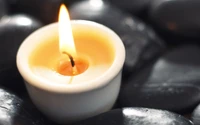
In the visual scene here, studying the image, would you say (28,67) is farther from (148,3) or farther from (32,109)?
(148,3)

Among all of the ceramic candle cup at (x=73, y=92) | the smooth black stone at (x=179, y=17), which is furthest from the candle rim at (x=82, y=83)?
the smooth black stone at (x=179, y=17)

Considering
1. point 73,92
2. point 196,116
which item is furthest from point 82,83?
point 196,116

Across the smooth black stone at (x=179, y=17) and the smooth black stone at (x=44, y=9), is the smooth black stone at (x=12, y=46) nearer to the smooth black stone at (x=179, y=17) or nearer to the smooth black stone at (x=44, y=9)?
the smooth black stone at (x=44, y=9)

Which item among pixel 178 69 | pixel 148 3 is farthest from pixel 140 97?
pixel 148 3

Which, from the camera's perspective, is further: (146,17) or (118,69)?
(146,17)

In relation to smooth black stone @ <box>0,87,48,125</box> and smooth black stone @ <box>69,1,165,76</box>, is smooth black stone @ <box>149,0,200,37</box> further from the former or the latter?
smooth black stone @ <box>0,87,48,125</box>
